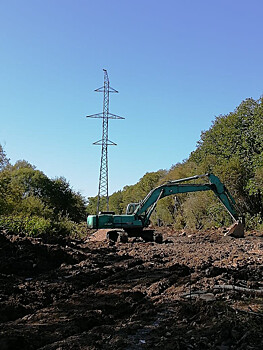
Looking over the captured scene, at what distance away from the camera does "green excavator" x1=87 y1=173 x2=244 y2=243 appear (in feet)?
61.4

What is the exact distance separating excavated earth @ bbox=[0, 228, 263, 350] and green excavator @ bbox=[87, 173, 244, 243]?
7.57 m

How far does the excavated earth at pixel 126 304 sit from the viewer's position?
4.21 metres

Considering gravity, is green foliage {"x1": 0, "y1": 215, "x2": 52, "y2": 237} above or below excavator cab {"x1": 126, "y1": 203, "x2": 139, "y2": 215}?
below

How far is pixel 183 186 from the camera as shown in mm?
19688

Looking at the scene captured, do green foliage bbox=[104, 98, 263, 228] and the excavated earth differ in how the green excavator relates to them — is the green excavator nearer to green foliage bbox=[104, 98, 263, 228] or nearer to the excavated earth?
green foliage bbox=[104, 98, 263, 228]

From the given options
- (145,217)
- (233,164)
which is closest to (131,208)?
(145,217)

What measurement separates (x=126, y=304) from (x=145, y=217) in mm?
13247

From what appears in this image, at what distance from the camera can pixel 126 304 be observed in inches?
245

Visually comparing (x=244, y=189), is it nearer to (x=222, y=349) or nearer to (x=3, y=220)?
(x=3, y=220)

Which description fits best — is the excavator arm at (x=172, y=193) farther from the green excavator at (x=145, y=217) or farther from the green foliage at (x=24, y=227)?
the green foliage at (x=24, y=227)

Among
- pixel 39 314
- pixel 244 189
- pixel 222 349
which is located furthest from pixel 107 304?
pixel 244 189

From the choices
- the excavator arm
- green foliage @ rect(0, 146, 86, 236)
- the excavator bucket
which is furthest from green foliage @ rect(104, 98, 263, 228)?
green foliage @ rect(0, 146, 86, 236)

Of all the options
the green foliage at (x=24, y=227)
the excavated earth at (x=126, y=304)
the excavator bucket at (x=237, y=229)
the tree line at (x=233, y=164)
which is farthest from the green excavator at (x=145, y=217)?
the excavated earth at (x=126, y=304)

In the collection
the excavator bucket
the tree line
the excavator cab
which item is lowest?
the excavator bucket
